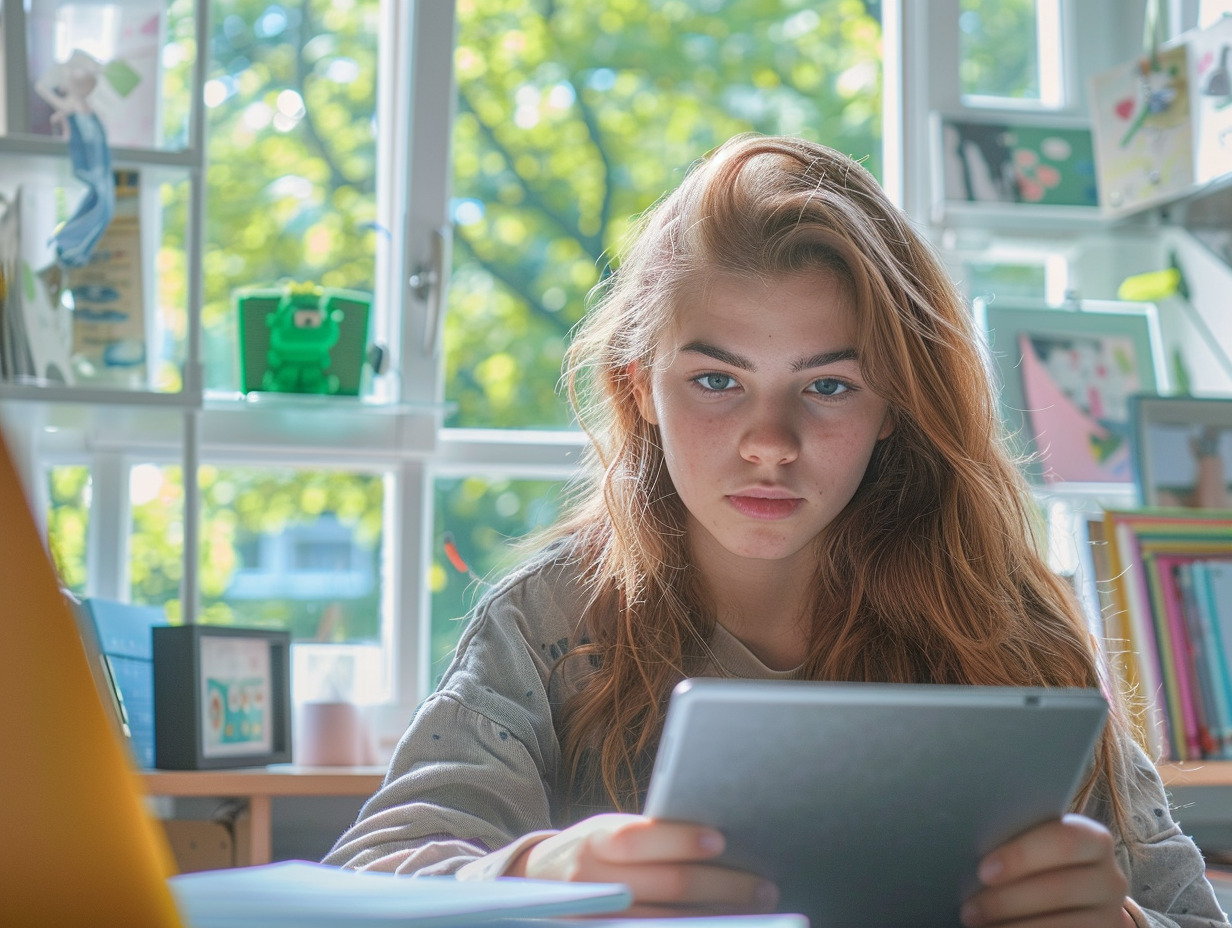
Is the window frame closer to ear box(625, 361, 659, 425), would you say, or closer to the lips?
ear box(625, 361, 659, 425)

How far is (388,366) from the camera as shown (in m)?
2.02

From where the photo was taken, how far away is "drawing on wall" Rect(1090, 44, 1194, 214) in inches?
83.3

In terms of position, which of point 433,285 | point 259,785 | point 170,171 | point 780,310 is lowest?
point 259,785

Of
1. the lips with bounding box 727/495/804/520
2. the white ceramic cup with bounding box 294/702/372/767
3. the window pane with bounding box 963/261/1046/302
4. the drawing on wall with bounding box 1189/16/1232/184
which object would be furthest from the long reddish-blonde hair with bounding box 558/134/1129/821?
the window pane with bounding box 963/261/1046/302

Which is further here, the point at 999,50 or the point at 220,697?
the point at 999,50

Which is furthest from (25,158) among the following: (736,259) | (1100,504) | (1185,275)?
(1185,275)

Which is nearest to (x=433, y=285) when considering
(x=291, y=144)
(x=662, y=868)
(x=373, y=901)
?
(x=291, y=144)

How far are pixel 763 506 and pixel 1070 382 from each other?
129 centimetres

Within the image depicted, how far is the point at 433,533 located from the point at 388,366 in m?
0.31

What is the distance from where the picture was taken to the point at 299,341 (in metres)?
1.90

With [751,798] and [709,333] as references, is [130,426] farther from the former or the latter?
[751,798]

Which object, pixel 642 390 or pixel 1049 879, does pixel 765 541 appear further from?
pixel 1049 879

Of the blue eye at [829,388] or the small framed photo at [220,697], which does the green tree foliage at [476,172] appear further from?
the blue eye at [829,388]

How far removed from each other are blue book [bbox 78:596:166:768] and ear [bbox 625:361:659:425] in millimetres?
784
